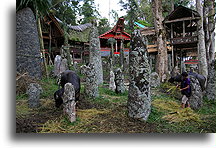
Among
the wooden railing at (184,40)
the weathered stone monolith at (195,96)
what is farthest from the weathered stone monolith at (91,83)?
the wooden railing at (184,40)

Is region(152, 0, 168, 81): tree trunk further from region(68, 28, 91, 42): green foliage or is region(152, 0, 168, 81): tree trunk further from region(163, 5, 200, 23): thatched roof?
region(68, 28, 91, 42): green foliage

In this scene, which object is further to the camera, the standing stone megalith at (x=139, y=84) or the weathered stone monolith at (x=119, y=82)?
the weathered stone monolith at (x=119, y=82)

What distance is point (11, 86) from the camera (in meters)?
2.57

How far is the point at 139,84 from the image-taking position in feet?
8.11

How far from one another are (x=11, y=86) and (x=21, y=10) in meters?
1.71

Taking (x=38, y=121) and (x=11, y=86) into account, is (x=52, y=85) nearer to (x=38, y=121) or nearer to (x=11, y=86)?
(x=11, y=86)

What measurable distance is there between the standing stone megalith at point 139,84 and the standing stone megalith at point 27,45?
206cm

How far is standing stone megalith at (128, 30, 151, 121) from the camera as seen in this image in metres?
2.46

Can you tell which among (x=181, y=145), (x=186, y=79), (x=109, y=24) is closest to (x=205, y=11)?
(x=186, y=79)

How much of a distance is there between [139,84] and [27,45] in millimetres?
2383

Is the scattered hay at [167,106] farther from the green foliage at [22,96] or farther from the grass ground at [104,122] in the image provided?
the green foliage at [22,96]

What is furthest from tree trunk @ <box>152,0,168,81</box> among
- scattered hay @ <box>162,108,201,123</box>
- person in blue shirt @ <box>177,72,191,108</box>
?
scattered hay @ <box>162,108,201,123</box>

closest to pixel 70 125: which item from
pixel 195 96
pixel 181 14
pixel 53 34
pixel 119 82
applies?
pixel 119 82

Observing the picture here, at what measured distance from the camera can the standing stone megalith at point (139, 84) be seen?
97.0 inches
